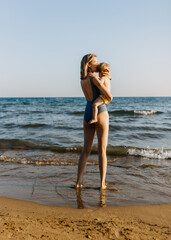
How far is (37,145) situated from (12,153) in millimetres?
1010

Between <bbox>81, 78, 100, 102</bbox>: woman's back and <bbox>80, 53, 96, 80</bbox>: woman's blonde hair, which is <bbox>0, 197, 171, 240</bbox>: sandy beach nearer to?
<bbox>81, 78, 100, 102</bbox>: woman's back

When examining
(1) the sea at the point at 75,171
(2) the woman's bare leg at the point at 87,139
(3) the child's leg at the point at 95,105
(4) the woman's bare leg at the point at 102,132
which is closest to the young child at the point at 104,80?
(3) the child's leg at the point at 95,105

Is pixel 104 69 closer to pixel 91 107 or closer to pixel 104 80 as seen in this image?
pixel 104 80

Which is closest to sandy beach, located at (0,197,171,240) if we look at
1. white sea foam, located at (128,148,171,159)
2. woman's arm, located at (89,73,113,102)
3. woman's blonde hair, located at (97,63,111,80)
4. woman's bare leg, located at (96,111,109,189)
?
woman's bare leg, located at (96,111,109,189)

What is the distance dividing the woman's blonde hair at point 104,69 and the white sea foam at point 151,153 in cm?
377

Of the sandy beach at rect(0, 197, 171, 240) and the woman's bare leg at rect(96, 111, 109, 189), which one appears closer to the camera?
the sandy beach at rect(0, 197, 171, 240)

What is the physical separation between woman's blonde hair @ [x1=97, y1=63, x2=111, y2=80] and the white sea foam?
12.4 feet

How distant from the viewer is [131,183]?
4.13 metres

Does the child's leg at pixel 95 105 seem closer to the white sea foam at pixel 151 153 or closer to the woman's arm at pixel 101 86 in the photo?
the woman's arm at pixel 101 86

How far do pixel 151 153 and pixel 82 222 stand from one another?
15.2 ft

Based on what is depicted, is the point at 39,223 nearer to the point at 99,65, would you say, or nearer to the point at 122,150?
the point at 99,65

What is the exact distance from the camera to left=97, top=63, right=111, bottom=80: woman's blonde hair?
3.28 meters

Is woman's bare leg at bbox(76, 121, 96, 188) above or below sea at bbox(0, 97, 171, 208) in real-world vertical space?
above

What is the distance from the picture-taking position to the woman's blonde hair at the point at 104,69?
3.28 metres
